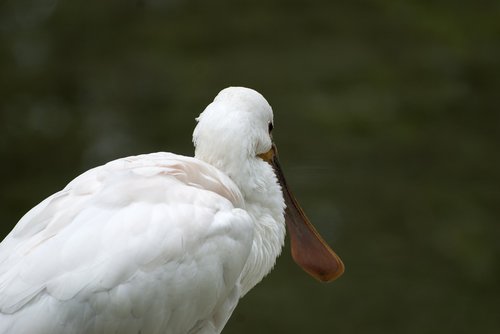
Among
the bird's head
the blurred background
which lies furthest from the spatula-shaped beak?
the blurred background

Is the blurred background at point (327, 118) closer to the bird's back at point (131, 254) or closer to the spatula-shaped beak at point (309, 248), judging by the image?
the spatula-shaped beak at point (309, 248)

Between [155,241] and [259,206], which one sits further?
[259,206]

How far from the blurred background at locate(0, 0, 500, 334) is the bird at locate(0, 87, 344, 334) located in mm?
2423

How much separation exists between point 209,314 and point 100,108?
17.0ft

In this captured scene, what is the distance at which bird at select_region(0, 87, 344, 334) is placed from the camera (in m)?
3.67

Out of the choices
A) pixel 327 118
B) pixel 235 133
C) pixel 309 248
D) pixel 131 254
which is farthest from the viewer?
pixel 327 118

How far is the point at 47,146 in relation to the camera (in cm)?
859

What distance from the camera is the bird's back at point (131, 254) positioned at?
3.66 metres

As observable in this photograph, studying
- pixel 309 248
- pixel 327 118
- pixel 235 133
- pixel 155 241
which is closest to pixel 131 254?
pixel 155 241

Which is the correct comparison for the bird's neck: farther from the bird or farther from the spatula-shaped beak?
the spatula-shaped beak

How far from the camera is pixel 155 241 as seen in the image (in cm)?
386

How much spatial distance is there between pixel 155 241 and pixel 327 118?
5.36 metres

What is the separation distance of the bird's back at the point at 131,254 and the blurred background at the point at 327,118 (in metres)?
2.65

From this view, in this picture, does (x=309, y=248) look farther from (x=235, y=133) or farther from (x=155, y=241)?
(x=155, y=241)
